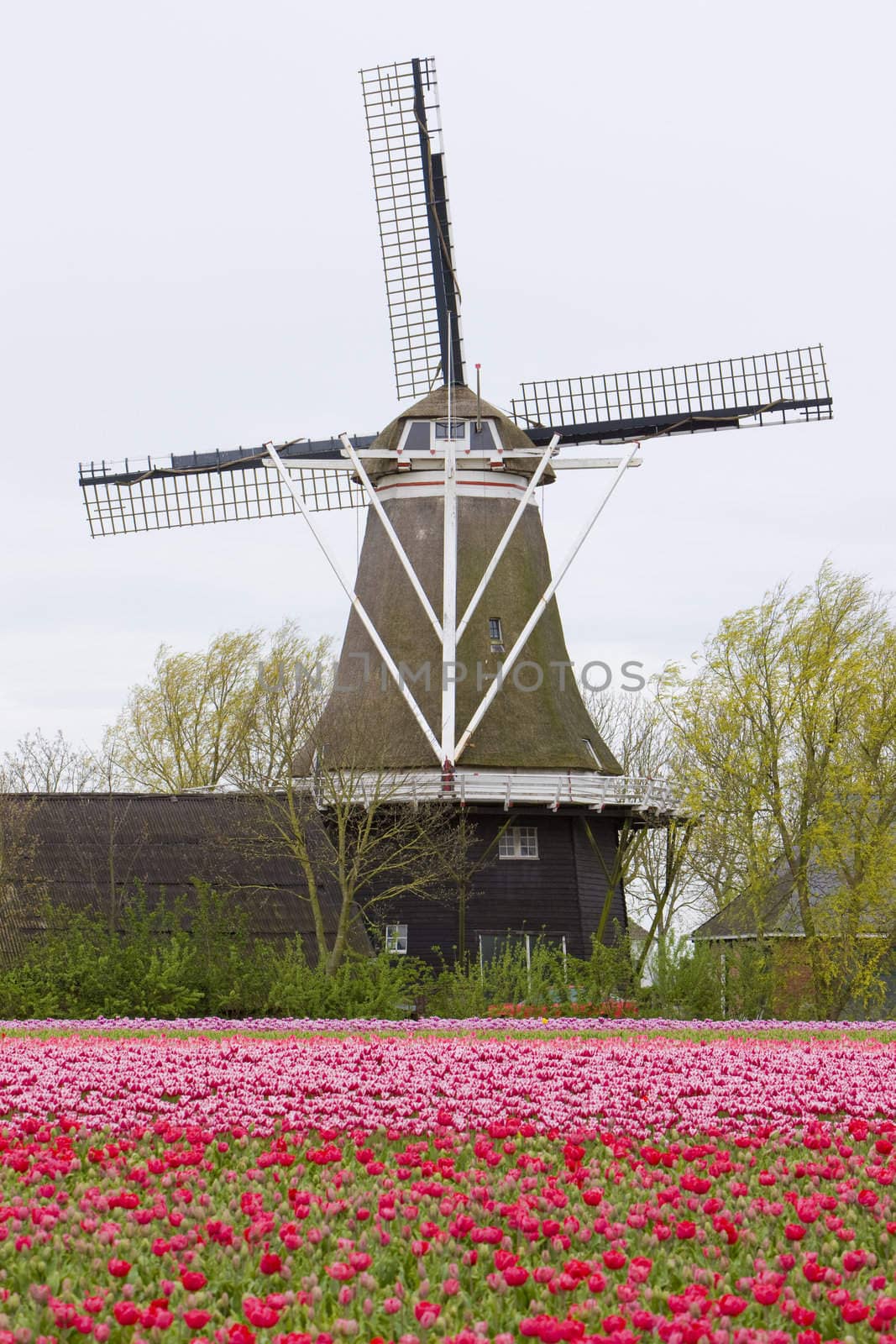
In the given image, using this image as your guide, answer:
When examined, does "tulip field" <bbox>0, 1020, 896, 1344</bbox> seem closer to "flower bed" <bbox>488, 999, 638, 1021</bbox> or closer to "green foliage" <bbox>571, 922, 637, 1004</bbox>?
"flower bed" <bbox>488, 999, 638, 1021</bbox>

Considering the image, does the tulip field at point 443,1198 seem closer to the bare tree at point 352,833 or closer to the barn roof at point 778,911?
the bare tree at point 352,833

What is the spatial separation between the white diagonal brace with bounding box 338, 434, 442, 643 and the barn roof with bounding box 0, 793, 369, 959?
5765 millimetres

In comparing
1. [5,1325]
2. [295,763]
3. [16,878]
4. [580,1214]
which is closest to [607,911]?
[295,763]

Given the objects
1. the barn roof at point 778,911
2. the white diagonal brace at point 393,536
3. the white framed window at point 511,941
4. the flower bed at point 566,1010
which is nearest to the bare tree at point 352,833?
the white framed window at point 511,941

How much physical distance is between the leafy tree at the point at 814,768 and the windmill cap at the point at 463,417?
6361mm

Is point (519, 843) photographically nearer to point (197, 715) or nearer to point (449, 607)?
point (449, 607)

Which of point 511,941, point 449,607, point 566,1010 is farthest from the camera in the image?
point 449,607

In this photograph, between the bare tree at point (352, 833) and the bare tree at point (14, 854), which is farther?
the bare tree at point (352, 833)

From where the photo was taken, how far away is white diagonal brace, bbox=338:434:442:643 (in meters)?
35.3

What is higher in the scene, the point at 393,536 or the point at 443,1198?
the point at 393,536

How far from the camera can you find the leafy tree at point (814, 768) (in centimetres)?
3234

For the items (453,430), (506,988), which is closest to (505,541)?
(453,430)

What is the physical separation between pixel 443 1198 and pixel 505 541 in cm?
2780

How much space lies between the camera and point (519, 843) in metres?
35.2
